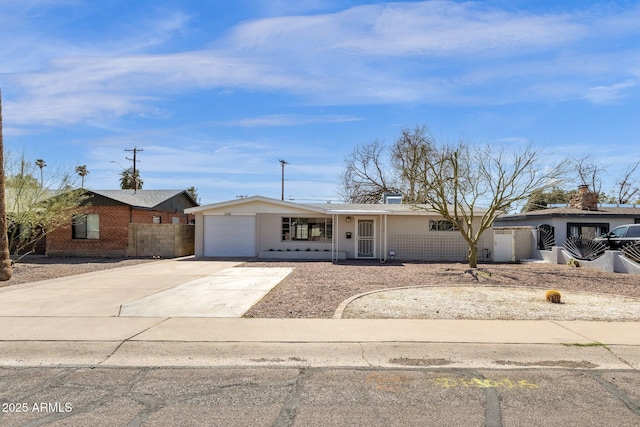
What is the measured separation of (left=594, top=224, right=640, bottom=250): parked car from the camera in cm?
1888

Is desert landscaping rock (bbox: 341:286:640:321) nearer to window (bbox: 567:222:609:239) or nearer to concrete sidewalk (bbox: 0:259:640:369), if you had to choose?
concrete sidewalk (bbox: 0:259:640:369)

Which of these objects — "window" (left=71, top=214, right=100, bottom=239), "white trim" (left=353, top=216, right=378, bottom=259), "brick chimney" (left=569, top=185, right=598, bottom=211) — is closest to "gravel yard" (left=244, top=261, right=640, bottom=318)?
"white trim" (left=353, top=216, right=378, bottom=259)

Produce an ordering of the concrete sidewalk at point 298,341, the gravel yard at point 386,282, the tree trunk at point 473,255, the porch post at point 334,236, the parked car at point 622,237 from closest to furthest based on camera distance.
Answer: the concrete sidewalk at point 298,341
the gravel yard at point 386,282
the tree trunk at point 473,255
the parked car at point 622,237
the porch post at point 334,236

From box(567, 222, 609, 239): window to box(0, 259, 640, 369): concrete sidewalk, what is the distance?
61.6 ft

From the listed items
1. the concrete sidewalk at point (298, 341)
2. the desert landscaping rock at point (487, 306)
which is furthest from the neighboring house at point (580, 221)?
the concrete sidewalk at point (298, 341)

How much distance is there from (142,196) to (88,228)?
4514 mm

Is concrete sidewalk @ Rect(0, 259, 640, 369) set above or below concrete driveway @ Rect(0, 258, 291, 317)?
below

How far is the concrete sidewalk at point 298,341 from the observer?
608cm

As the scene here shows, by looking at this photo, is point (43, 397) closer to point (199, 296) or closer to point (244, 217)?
point (199, 296)

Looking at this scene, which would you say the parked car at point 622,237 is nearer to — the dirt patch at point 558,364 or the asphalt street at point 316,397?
the dirt patch at point 558,364

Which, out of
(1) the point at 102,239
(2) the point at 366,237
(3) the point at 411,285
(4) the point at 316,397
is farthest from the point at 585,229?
(1) the point at 102,239

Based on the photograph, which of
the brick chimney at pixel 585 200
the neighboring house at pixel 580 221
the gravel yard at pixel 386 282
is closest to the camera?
the gravel yard at pixel 386 282

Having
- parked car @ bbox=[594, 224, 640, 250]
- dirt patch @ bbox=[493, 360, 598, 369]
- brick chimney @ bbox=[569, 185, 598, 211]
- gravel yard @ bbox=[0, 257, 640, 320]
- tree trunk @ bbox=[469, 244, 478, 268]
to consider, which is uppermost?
brick chimney @ bbox=[569, 185, 598, 211]

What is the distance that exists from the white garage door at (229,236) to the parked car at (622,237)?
16049 mm
